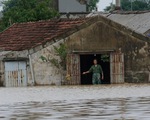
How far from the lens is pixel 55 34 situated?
A: 117ft

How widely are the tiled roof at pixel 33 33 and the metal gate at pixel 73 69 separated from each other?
54.2 inches

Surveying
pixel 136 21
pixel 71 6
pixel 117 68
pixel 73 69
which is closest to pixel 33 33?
pixel 73 69

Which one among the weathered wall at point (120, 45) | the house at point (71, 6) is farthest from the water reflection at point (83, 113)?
the house at point (71, 6)

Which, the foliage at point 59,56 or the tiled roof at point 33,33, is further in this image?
the tiled roof at point 33,33

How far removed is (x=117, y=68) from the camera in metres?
35.3

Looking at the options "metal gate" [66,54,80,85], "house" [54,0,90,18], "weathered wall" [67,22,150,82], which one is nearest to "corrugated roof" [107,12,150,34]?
"weathered wall" [67,22,150,82]

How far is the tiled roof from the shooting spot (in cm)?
3572

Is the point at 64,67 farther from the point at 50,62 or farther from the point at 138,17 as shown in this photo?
Result: the point at 138,17

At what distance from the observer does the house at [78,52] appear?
113 feet

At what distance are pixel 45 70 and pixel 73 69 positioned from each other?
1431 mm

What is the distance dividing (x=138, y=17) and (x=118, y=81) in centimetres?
1388

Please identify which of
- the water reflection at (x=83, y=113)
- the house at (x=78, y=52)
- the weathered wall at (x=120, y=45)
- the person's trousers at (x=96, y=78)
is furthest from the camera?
the weathered wall at (x=120, y=45)

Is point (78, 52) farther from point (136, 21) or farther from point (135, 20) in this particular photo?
point (135, 20)

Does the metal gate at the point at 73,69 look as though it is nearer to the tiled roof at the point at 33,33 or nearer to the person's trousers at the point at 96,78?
the person's trousers at the point at 96,78
